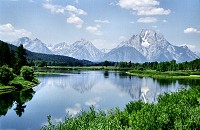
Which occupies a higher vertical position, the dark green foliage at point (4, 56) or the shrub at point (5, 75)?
the dark green foliage at point (4, 56)

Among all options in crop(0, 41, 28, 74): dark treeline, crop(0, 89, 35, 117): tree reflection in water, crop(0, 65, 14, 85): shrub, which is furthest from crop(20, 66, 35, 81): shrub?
crop(0, 89, 35, 117): tree reflection in water

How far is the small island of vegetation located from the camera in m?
88.3

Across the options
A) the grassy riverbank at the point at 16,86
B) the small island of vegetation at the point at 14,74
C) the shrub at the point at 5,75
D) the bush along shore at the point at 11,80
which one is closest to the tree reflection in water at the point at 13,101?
the grassy riverbank at the point at 16,86

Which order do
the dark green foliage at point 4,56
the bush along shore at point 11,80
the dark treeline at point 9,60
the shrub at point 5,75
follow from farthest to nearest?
the dark green foliage at point 4,56
the dark treeline at point 9,60
the bush along shore at point 11,80
the shrub at point 5,75

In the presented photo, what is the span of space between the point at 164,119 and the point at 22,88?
76.6 metres

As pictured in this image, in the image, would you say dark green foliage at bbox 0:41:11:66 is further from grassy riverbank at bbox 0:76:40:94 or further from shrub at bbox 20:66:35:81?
grassy riverbank at bbox 0:76:40:94

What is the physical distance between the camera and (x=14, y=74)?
113375 mm

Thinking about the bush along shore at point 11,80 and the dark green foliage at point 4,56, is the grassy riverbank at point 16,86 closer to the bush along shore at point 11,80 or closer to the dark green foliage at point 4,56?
the bush along shore at point 11,80

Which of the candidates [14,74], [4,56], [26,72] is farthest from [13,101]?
[4,56]

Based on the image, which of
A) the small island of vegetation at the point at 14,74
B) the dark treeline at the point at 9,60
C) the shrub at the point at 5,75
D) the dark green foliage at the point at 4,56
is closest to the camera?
the shrub at the point at 5,75

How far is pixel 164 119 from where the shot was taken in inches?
1049

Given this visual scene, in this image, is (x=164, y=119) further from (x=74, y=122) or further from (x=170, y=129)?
(x=74, y=122)

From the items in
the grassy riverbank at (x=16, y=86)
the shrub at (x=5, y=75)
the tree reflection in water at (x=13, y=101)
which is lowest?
the tree reflection in water at (x=13, y=101)

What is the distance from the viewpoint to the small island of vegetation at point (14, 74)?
290ft
